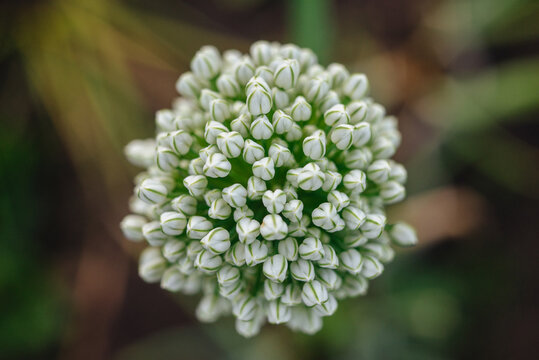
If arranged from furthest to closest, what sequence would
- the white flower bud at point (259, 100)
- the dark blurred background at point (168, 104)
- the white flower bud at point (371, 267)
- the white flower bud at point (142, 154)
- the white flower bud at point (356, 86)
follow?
the dark blurred background at point (168, 104)
the white flower bud at point (142, 154)
the white flower bud at point (356, 86)
the white flower bud at point (371, 267)
the white flower bud at point (259, 100)

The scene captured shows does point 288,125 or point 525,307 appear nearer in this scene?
point 288,125

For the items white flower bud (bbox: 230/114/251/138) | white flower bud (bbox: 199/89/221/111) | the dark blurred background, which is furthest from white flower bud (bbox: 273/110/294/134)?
the dark blurred background

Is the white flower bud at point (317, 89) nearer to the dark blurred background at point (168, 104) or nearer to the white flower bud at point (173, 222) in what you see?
the white flower bud at point (173, 222)

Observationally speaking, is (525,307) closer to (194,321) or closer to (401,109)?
(401,109)

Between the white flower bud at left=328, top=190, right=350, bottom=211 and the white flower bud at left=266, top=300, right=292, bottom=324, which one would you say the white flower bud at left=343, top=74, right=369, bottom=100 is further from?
the white flower bud at left=266, top=300, right=292, bottom=324

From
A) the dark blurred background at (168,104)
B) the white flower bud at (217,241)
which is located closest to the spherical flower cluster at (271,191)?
the white flower bud at (217,241)

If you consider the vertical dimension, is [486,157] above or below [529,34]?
below

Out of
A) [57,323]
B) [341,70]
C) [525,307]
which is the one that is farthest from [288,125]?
[57,323]
